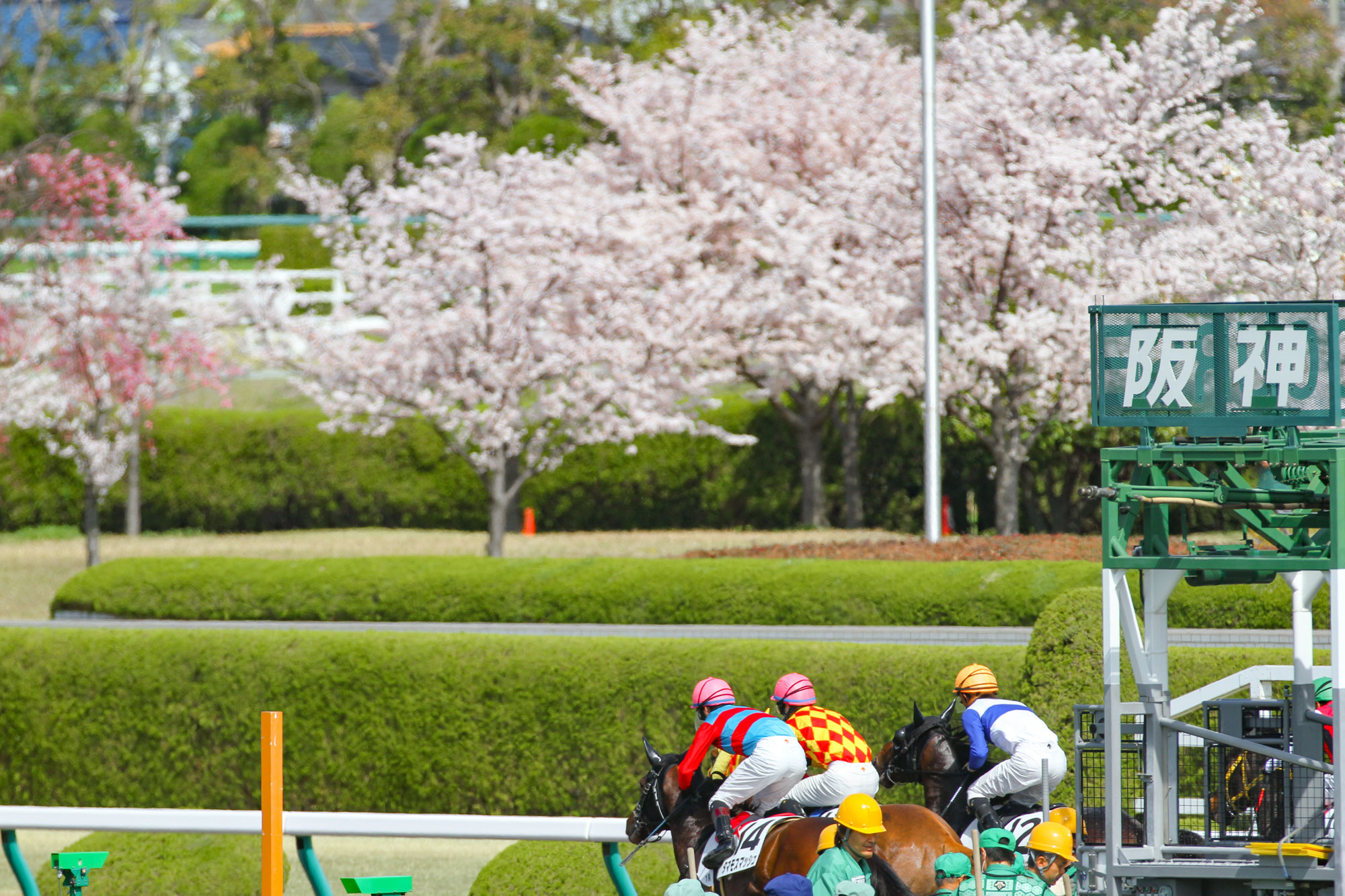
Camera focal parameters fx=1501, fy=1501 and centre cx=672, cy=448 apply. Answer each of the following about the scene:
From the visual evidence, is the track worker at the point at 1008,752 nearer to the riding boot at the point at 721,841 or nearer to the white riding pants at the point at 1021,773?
the white riding pants at the point at 1021,773

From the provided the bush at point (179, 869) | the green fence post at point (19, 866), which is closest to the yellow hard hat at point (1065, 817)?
the bush at point (179, 869)

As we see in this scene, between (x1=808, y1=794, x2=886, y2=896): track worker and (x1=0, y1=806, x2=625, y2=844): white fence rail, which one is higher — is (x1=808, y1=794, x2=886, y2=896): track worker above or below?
above

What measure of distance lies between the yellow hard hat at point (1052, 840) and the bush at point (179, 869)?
394 centimetres

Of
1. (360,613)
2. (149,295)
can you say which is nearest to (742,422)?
(149,295)

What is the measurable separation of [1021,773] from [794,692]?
1.08 metres

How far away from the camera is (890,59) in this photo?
81.4ft

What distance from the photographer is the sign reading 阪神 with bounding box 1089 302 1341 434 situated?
5551 millimetres

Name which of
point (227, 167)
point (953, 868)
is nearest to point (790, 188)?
point (953, 868)

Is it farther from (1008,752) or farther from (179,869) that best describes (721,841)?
(179,869)

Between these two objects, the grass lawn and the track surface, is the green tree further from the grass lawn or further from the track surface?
the track surface

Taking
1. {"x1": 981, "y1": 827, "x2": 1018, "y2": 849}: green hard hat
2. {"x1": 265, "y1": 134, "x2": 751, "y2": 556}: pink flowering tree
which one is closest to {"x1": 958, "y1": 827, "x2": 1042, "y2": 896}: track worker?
{"x1": 981, "y1": 827, "x2": 1018, "y2": 849}: green hard hat

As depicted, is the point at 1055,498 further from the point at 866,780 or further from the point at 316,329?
the point at 866,780

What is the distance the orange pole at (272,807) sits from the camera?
5242 mm

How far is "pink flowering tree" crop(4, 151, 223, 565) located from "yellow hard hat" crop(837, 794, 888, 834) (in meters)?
17.0
